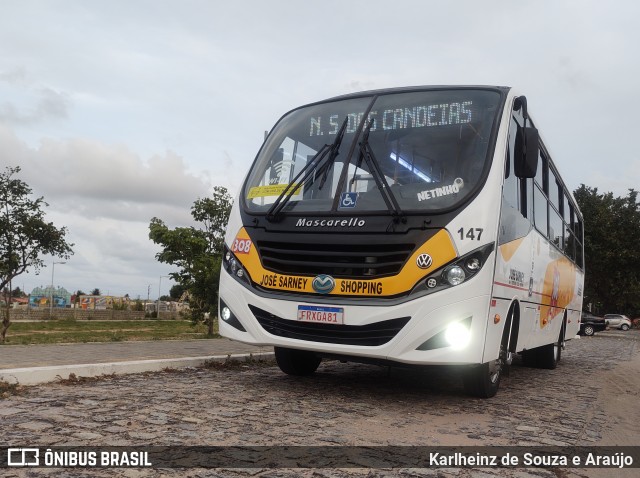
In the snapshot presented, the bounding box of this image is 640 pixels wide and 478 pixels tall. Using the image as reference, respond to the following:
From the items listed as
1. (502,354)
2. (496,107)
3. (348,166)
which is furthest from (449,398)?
(496,107)

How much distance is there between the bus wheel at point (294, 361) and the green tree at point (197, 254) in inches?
Answer: 598

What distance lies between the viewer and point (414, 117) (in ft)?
23.8

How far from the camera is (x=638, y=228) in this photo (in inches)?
2154

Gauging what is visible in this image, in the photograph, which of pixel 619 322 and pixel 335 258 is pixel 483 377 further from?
pixel 619 322

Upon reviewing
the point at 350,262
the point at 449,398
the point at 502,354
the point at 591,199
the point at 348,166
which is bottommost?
the point at 449,398

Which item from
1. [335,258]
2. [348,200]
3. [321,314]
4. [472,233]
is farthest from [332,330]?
[472,233]

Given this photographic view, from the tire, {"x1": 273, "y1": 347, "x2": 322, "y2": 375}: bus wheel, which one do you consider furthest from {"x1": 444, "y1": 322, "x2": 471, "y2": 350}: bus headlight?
{"x1": 273, "y1": 347, "x2": 322, "y2": 375}: bus wheel

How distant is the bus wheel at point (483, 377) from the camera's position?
277 inches

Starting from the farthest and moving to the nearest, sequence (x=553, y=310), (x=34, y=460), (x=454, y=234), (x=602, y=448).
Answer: (x=553, y=310) < (x=454, y=234) < (x=602, y=448) < (x=34, y=460)

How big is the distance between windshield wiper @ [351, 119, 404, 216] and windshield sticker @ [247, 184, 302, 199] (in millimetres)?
759

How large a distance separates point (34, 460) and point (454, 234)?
155 inches

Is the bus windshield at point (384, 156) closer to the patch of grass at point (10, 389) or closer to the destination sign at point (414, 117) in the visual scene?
the destination sign at point (414, 117)

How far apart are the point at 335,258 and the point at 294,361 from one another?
7.25ft

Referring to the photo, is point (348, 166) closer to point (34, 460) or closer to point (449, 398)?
point (449, 398)
